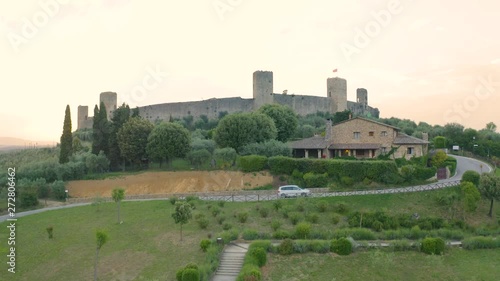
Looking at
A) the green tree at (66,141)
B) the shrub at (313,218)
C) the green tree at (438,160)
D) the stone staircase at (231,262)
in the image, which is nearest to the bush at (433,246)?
the shrub at (313,218)

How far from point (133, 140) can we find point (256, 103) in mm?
33527

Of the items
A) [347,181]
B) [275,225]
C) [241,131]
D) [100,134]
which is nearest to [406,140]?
[347,181]

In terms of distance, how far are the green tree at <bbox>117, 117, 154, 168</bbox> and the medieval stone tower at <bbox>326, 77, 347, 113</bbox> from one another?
153 ft

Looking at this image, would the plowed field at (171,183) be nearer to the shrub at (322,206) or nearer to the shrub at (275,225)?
the shrub at (322,206)

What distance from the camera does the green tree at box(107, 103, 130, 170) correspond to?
50.6m

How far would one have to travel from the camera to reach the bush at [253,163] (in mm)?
41125

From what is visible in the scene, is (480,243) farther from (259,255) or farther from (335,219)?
(259,255)

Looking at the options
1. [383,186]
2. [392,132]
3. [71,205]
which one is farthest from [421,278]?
[71,205]

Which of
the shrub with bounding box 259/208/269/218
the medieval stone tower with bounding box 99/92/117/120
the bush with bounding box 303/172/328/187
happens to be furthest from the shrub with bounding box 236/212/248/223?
the medieval stone tower with bounding box 99/92/117/120

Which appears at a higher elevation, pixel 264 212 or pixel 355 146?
pixel 355 146

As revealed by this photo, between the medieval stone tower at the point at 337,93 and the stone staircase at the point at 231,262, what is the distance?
219ft

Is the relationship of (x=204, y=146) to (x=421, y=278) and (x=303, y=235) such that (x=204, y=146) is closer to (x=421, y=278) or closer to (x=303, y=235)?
(x=303, y=235)

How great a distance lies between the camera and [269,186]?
39562 mm

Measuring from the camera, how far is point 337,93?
87375 millimetres
